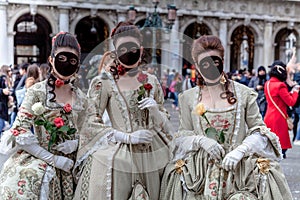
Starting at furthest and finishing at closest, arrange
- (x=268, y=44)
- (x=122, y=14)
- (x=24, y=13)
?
(x=268, y=44) → (x=122, y=14) → (x=24, y=13)

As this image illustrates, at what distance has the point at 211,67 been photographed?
3.63 m

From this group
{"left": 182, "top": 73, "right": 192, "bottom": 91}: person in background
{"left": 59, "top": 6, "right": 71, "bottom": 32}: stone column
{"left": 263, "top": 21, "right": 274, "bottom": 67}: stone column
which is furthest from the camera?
{"left": 263, "top": 21, "right": 274, "bottom": 67}: stone column

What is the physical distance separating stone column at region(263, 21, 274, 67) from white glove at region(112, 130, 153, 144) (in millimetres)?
28404

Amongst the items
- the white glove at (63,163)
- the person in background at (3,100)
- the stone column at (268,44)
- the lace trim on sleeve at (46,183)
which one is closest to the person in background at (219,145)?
the white glove at (63,163)

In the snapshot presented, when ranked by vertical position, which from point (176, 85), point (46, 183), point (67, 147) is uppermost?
point (176, 85)

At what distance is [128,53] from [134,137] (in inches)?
24.7

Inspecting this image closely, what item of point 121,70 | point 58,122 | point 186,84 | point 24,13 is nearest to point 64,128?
point 58,122

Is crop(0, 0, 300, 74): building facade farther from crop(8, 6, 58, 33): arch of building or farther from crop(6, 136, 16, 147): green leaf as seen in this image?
crop(6, 136, 16, 147): green leaf

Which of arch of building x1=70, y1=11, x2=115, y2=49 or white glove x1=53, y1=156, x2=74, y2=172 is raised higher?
arch of building x1=70, y1=11, x2=115, y2=49

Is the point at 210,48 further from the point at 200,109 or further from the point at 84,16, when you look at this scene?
the point at 84,16

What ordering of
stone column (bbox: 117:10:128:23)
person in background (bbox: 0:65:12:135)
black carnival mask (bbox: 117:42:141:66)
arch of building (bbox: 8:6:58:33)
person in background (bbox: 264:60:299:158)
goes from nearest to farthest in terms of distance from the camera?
black carnival mask (bbox: 117:42:141:66), person in background (bbox: 264:60:299:158), person in background (bbox: 0:65:12:135), arch of building (bbox: 8:6:58:33), stone column (bbox: 117:10:128:23)

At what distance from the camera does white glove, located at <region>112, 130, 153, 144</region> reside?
3523 millimetres

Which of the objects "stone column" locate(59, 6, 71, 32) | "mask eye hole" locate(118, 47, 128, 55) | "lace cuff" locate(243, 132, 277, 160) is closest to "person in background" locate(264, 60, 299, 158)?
"lace cuff" locate(243, 132, 277, 160)

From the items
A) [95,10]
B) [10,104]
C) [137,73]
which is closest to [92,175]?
[137,73]
